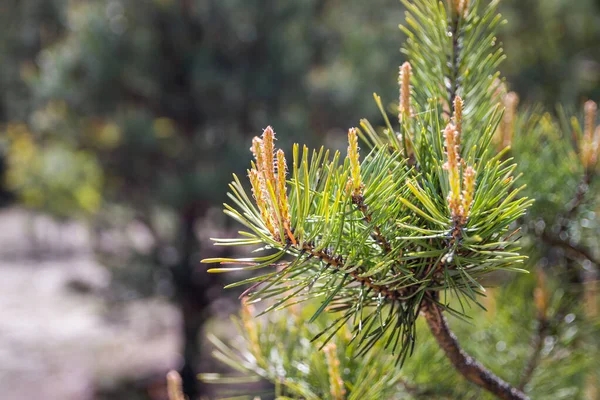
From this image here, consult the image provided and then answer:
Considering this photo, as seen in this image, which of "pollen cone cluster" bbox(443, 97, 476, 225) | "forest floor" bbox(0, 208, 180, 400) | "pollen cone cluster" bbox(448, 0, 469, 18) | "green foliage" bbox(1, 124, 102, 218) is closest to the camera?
"pollen cone cluster" bbox(443, 97, 476, 225)

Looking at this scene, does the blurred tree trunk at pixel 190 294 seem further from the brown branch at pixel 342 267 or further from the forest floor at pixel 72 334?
the brown branch at pixel 342 267

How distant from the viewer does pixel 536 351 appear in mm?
441

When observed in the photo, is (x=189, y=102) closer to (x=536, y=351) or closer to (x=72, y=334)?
(x=72, y=334)

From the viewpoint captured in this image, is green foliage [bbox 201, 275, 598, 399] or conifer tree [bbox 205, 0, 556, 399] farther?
green foliage [bbox 201, 275, 598, 399]

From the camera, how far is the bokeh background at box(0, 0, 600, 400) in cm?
207

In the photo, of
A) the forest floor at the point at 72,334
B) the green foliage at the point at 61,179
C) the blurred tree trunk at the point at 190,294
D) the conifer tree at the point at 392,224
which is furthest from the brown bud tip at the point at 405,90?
the forest floor at the point at 72,334

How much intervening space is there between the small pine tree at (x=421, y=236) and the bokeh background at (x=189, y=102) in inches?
57.6

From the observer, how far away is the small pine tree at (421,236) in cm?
22

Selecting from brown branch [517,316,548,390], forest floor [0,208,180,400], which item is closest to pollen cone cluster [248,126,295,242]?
brown branch [517,316,548,390]

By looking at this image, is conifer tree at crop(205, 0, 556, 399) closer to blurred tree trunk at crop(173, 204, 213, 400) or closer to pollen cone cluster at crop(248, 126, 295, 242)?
pollen cone cluster at crop(248, 126, 295, 242)

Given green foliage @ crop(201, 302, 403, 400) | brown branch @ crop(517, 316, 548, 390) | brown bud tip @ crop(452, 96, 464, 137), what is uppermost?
brown bud tip @ crop(452, 96, 464, 137)

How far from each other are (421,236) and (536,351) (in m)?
0.27

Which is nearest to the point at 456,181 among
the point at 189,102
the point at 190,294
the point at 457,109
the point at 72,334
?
the point at 457,109

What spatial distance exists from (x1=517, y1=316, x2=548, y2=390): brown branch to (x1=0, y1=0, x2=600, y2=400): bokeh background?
1453 millimetres
